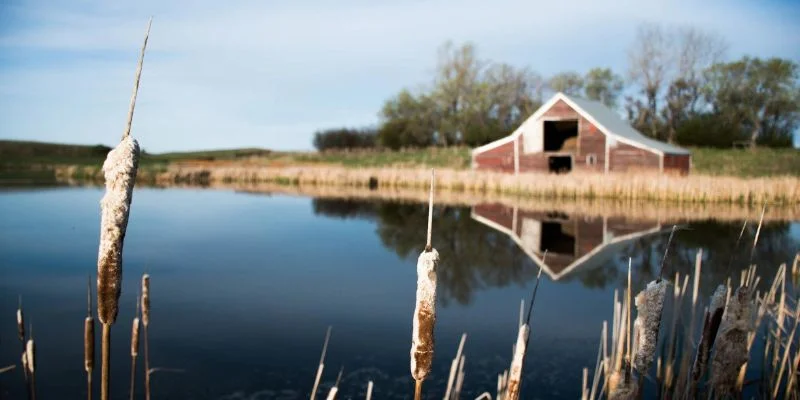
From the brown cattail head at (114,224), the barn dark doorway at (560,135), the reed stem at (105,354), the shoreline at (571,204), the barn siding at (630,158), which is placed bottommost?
the shoreline at (571,204)

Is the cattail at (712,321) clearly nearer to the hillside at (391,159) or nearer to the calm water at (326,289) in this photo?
the calm water at (326,289)

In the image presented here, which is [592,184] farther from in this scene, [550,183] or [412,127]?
[412,127]

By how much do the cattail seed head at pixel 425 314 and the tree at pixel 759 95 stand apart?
49805 millimetres

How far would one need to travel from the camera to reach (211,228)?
16.2 metres

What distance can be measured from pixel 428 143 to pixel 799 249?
131 feet

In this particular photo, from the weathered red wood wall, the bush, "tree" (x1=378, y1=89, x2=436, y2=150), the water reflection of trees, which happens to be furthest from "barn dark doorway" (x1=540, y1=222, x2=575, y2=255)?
the bush

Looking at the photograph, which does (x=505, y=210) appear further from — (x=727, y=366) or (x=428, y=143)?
(x=428, y=143)

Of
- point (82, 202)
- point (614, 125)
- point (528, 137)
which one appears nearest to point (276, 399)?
point (82, 202)

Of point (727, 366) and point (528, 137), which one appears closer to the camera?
point (727, 366)

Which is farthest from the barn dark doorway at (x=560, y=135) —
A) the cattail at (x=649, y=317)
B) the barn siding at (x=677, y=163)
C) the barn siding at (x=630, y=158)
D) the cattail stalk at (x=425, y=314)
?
the cattail stalk at (x=425, y=314)

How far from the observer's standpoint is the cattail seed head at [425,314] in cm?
187

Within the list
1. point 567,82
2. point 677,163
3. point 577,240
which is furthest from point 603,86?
point 577,240

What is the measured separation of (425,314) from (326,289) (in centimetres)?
759

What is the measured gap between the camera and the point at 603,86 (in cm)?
5375
